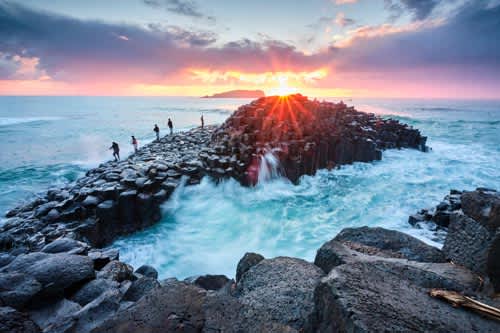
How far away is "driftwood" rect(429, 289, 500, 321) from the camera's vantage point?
1.98m

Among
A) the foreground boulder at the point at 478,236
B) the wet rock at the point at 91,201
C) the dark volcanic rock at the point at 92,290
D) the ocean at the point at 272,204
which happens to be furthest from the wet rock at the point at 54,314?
the wet rock at the point at 91,201

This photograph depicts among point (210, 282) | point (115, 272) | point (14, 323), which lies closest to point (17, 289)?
point (14, 323)

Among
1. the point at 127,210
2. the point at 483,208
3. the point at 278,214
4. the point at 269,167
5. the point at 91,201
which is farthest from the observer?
the point at 269,167

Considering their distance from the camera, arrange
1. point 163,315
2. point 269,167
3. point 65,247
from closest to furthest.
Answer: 1. point 163,315
2. point 65,247
3. point 269,167

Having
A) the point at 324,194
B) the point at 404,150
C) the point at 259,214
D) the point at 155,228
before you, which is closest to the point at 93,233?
the point at 155,228

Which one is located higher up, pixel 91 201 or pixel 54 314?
pixel 54 314

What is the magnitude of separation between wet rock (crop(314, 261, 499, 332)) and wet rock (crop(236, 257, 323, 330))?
51 cm

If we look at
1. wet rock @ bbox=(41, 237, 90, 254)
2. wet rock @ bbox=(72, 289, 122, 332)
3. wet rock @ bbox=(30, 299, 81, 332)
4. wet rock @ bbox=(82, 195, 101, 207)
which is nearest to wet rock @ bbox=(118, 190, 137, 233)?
wet rock @ bbox=(82, 195, 101, 207)

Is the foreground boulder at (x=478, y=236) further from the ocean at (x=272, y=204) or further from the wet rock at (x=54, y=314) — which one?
the ocean at (x=272, y=204)

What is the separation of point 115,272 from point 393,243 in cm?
548

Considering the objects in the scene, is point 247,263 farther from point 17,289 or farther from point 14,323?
point 17,289

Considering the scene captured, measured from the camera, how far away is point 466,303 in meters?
2.12

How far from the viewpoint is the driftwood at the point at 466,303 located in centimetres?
198

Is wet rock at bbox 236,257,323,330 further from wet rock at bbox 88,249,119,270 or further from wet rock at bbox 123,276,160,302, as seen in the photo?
wet rock at bbox 88,249,119,270
